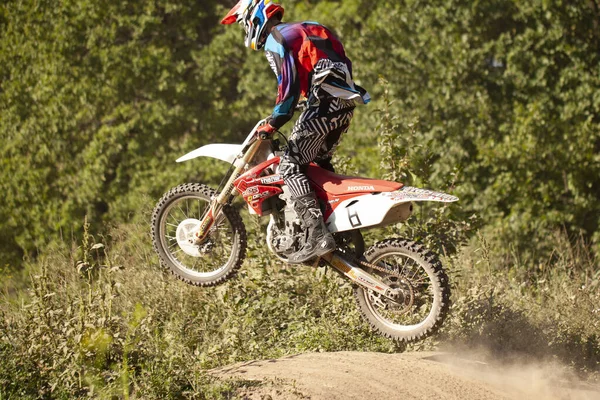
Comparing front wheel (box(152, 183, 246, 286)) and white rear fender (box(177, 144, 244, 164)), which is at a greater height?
white rear fender (box(177, 144, 244, 164))

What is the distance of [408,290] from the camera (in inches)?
267

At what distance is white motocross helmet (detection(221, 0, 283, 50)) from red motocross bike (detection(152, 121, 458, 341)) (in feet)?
2.44

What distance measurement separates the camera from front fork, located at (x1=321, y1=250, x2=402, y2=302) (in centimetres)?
680

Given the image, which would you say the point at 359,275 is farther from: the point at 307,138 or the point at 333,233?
the point at 307,138

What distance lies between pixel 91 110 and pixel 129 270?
1235cm

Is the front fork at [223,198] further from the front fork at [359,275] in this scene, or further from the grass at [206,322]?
the front fork at [359,275]

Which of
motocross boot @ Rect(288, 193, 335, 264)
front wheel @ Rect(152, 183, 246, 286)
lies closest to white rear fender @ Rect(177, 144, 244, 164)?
front wheel @ Rect(152, 183, 246, 286)

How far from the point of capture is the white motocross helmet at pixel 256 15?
699cm

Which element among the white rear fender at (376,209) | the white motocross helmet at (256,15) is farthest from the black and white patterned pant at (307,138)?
the white motocross helmet at (256,15)

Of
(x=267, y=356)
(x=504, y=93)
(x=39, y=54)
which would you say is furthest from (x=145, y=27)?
(x=267, y=356)

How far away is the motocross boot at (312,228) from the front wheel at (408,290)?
41cm

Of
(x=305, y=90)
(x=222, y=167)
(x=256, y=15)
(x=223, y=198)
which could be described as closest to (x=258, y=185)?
(x=223, y=198)

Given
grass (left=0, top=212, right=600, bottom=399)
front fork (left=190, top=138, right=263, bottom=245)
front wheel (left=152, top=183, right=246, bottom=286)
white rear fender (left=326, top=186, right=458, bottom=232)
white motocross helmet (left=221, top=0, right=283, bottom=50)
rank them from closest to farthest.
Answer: grass (left=0, top=212, right=600, bottom=399) → white rear fender (left=326, top=186, right=458, bottom=232) → white motocross helmet (left=221, top=0, right=283, bottom=50) → front fork (left=190, top=138, right=263, bottom=245) → front wheel (left=152, top=183, right=246, bottom=286)

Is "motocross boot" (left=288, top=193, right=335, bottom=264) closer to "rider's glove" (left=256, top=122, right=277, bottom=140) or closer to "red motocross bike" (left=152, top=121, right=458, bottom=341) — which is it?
"red motocross bike" (left=152, top=121, right=458, bottom=341)
